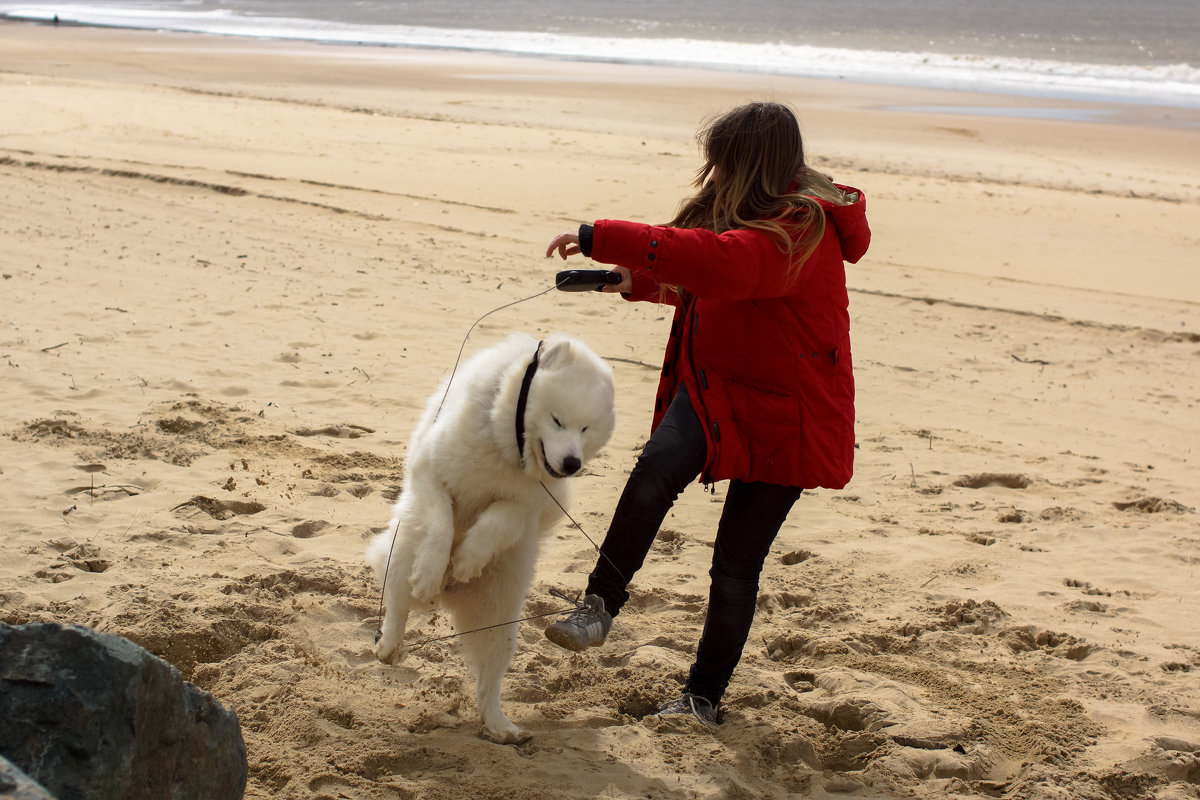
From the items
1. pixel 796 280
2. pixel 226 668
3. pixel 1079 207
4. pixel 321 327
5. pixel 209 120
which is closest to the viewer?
pixel 796 280

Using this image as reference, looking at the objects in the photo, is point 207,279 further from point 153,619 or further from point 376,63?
point 376,63

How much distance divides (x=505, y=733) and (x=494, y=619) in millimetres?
362

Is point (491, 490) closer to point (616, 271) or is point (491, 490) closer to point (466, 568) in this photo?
point (466, 568)

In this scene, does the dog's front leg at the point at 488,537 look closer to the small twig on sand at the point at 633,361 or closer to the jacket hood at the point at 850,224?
the jacket hood at the point at 850,224

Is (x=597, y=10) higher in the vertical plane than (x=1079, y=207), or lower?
higher

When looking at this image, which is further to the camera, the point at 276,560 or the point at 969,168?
the point at 969,168

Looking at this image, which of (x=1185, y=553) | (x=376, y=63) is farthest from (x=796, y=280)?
(x=376, y=63)

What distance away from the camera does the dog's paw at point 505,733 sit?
3.15 metres

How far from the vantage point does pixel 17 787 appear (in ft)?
4.86

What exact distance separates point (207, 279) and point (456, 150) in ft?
21.8

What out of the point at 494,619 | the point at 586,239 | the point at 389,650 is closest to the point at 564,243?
the point at 586,239

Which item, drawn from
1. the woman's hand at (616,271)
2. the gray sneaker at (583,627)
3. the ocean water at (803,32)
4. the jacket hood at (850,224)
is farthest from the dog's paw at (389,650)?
the ocean water at (803,32)

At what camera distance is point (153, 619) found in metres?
3.39

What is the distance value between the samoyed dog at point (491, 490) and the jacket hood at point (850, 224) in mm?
842
